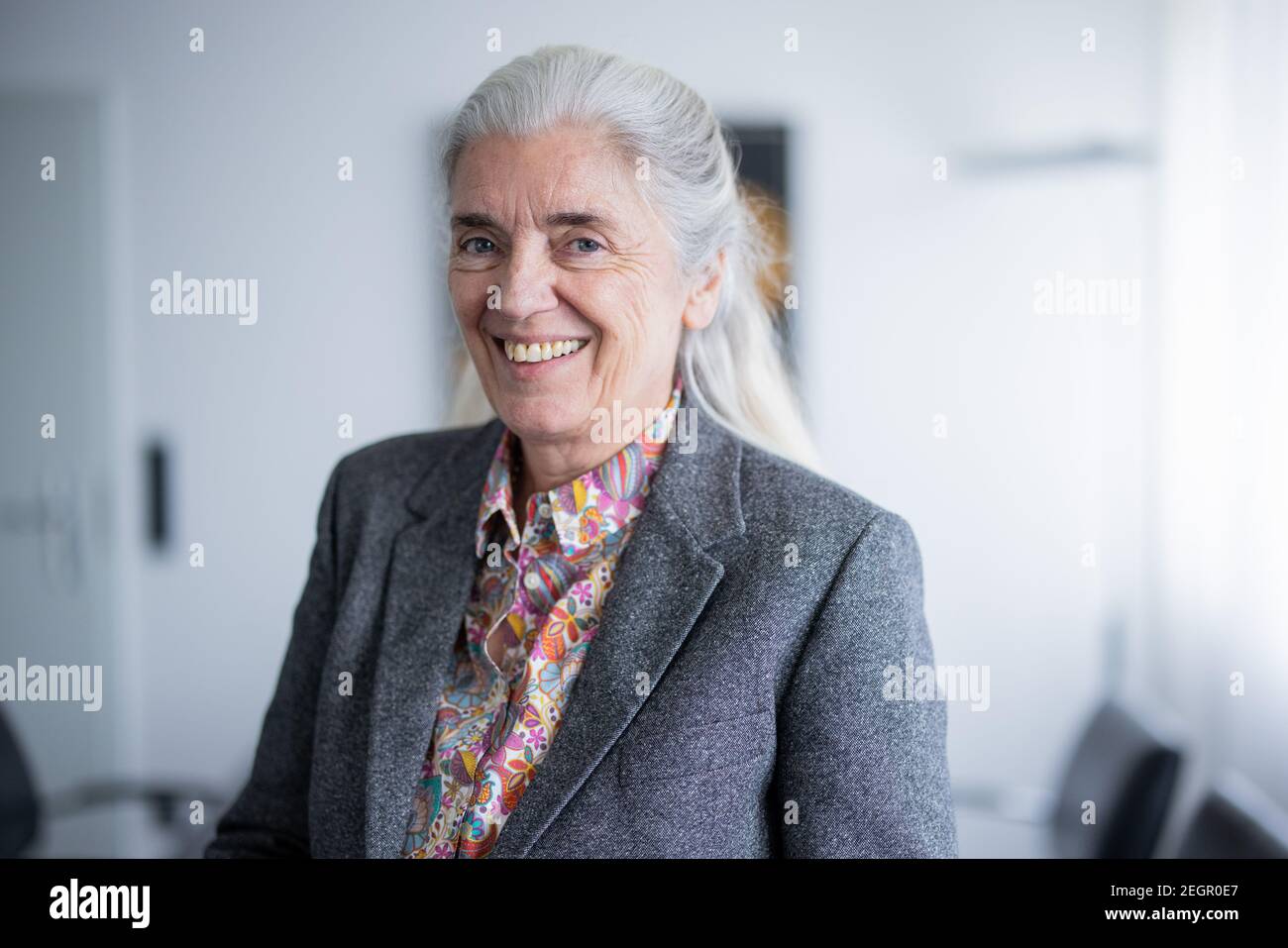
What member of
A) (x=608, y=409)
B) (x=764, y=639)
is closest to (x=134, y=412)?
(x=608, y=409)

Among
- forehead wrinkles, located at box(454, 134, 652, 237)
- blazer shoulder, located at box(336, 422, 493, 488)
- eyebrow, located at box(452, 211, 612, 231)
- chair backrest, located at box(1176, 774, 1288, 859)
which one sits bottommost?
chair backrest, located at box(1176, 774, 1288, 859)

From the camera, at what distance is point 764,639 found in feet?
2.96

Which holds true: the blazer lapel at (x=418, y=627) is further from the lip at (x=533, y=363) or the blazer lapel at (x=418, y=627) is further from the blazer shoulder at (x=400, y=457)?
the lip at (x=533, y=363)

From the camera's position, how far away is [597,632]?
3.11ft

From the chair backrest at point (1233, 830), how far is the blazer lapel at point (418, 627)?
934 mm

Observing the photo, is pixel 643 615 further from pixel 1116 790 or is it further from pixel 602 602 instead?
pixel 1116 790

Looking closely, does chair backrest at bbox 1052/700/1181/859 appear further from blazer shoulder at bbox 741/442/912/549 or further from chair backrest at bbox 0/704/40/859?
chair backrest at bbox 0/704/40/859

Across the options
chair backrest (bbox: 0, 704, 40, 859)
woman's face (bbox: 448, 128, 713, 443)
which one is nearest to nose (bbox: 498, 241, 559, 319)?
woman's face (bbox: 448, 128, 713, 443)

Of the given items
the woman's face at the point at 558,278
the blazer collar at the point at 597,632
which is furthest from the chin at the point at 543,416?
the blazer collar at the point at 597,632

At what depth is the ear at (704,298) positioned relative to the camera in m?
1.04

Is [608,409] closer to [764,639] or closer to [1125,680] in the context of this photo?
[764,639]

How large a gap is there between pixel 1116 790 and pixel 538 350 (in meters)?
1.32

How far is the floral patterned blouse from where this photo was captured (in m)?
0.93

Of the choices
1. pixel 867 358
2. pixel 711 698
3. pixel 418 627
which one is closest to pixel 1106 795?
pixel 867 358
